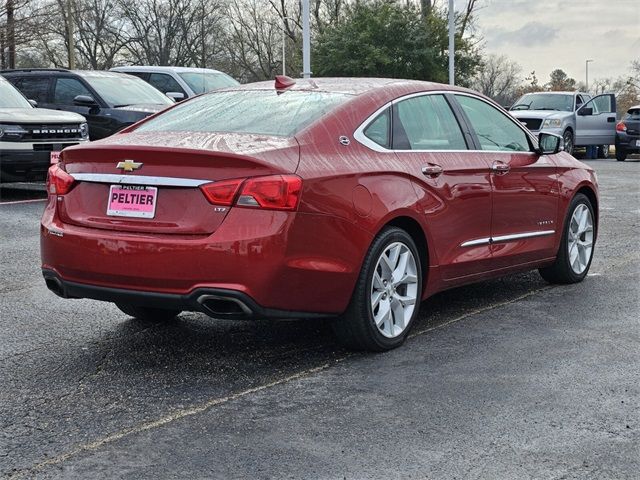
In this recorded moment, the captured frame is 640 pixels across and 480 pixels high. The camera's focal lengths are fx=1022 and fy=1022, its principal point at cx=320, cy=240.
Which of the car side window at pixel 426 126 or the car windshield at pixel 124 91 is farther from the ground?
the car windshield at pixel 124 91

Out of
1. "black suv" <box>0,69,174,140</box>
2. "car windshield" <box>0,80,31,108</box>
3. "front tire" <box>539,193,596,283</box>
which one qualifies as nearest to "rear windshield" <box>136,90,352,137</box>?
"front tire" <box>539,193,596,283</box>

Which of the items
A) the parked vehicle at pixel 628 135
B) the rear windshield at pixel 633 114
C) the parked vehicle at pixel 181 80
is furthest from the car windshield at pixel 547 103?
the parked vehicle at pixel 181 80

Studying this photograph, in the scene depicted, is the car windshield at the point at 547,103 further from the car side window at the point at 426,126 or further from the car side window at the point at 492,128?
the car side window at the point at 426,126

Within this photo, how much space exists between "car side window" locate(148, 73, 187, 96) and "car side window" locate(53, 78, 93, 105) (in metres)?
4.04

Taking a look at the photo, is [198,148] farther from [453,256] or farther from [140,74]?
[140,74]

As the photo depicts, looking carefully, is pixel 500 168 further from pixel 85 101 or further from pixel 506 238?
pixel 85 101

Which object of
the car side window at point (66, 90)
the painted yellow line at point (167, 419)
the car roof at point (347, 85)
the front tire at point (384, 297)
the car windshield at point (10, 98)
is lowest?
the painted yellow line at point (167, 419)

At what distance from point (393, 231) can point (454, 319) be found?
1.16 m

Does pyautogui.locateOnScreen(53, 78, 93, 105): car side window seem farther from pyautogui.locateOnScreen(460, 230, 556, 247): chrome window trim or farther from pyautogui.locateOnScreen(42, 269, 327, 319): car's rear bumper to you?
pyautogui.locateOnScreen(42, 269, 327, 319): car's rear bumper

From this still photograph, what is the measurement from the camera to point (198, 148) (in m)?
4.95

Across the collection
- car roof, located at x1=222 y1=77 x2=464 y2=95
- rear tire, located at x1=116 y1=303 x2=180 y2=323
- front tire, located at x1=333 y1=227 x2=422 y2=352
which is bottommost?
rear tire, located at x1=116 y1=303 x2=180 y2=323

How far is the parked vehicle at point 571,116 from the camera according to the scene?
84.2 ft

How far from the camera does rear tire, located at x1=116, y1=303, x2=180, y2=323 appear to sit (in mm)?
6118

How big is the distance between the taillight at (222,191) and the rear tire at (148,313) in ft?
4.75
